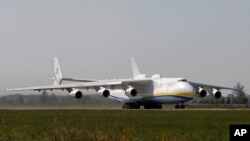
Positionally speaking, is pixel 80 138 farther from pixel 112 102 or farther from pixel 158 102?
pixel 112 102

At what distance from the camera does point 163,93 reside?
58.4 metres

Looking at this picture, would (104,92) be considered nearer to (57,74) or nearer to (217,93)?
(217,93)

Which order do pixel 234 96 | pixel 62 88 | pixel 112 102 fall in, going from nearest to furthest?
1. pixel 62 88
2. pixel 112 102
3. pixel 234 96

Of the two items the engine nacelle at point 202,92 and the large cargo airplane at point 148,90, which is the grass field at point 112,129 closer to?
the large cargo airplane at point 148,90

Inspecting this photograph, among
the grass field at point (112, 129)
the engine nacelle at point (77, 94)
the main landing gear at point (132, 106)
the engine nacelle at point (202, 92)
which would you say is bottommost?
the grass field at point (112, 129)

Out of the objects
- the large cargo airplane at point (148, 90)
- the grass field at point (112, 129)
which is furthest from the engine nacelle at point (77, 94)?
the grass field at point (112, 129)

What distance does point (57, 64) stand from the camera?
76500 millimetres

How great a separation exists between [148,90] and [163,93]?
2799 millimetres

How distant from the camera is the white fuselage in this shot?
56875mm

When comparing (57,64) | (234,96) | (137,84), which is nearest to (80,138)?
(137,84)

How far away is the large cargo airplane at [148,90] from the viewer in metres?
57.4

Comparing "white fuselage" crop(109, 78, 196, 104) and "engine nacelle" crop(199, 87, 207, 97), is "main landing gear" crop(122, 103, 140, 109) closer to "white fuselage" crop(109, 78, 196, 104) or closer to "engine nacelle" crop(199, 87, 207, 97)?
"white fuselage" crop(109, 78, 196, 104)

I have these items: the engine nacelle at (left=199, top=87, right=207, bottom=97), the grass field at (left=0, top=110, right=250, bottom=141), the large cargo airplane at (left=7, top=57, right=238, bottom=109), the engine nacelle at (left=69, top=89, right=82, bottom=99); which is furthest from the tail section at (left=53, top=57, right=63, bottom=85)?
the grass field at (left=0, top=110, right=250, bottom=141)

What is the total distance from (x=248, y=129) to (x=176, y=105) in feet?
173
